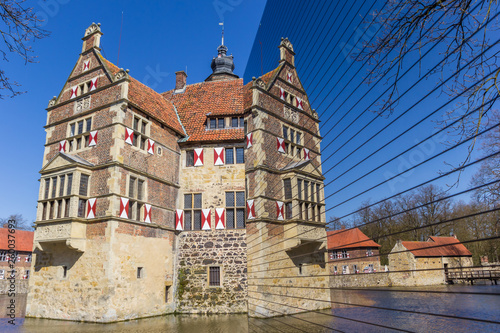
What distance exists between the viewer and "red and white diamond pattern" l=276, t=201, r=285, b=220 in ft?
54.4

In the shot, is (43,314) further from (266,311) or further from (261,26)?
(261,26)

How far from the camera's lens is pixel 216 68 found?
1259 inches

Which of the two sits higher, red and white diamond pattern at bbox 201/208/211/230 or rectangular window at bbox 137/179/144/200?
rectangular window at bbox 137/179/144/200

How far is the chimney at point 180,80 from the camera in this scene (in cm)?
2333

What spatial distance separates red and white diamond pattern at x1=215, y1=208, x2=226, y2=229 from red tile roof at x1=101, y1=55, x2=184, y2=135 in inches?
178

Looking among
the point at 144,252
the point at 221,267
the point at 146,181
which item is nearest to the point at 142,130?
the point at 146,181

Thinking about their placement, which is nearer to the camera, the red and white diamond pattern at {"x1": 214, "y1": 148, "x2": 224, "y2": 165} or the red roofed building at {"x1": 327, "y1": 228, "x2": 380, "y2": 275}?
the red and white diamond pattern at {"x1": 214, "y1": 148, "x2": 224, "y2": 165}

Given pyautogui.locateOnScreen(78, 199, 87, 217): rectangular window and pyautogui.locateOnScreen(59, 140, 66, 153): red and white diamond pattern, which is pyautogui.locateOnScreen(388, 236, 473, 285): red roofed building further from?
pyautogui.locateOnScreen(59, 140, 66, 153): red and white diamond pattern

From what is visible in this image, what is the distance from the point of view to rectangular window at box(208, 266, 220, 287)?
54.1ft

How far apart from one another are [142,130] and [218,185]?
14.4 feet

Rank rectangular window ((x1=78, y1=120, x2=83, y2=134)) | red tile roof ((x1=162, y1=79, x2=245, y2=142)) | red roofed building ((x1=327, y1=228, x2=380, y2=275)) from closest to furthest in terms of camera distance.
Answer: rectangular window ((x1=78, y1=120, x2=83, y2=134)) < red tile roof ((x1=162, y1=79, x2=245, y2=142)) < red roofed building ((x1=327, y1=228, x2=380, y2=275))

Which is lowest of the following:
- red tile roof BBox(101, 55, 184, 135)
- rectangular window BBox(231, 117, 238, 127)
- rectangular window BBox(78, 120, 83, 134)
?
rectangular window BBox(78, 120, 83, 134)

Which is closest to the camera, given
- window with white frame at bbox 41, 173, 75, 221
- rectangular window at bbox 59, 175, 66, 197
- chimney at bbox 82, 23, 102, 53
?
window with white frame at bbox 41, 173, 75, 221

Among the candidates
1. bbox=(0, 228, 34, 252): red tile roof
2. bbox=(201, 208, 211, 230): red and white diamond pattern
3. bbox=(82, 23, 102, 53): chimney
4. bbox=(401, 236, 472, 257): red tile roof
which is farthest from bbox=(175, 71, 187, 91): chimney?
bbox=(401, 236, 472, 257): red tile roof
